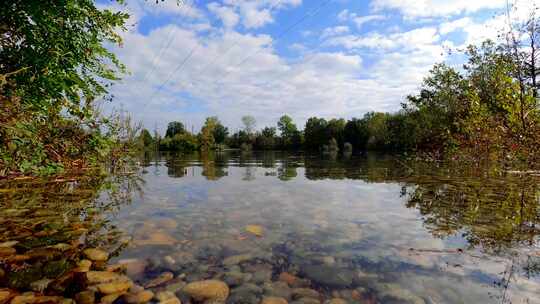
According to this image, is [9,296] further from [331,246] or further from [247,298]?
[331,246]

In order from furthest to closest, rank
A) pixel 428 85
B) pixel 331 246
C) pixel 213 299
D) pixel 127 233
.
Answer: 1. pixel 428 85
2. pixel 127 233
3. pixel 331 246
4. pixel 213 299

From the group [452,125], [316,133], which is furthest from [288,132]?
[452,125]

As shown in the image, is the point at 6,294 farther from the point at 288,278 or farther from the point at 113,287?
the point at 288,278

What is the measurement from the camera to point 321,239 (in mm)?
4477

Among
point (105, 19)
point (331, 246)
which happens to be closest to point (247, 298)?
point (331, 246)

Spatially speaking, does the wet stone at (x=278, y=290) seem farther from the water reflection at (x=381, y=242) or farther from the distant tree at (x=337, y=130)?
the distant tree at (x=337, y=130)

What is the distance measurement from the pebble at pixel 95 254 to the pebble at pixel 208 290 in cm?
134

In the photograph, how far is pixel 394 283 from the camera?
303cm

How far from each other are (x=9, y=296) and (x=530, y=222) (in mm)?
7339

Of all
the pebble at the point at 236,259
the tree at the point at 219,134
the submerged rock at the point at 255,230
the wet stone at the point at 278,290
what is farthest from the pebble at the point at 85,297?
the tree at the point at 219,134

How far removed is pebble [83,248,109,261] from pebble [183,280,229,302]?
1.34 m

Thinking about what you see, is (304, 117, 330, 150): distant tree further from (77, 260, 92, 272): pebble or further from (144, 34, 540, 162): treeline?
(77, 260, 92, 272): pebble

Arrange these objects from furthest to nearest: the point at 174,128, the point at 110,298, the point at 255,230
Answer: the point at 174,128 < the point at 255,230 < the point at 110,298

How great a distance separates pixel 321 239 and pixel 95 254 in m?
3.05
